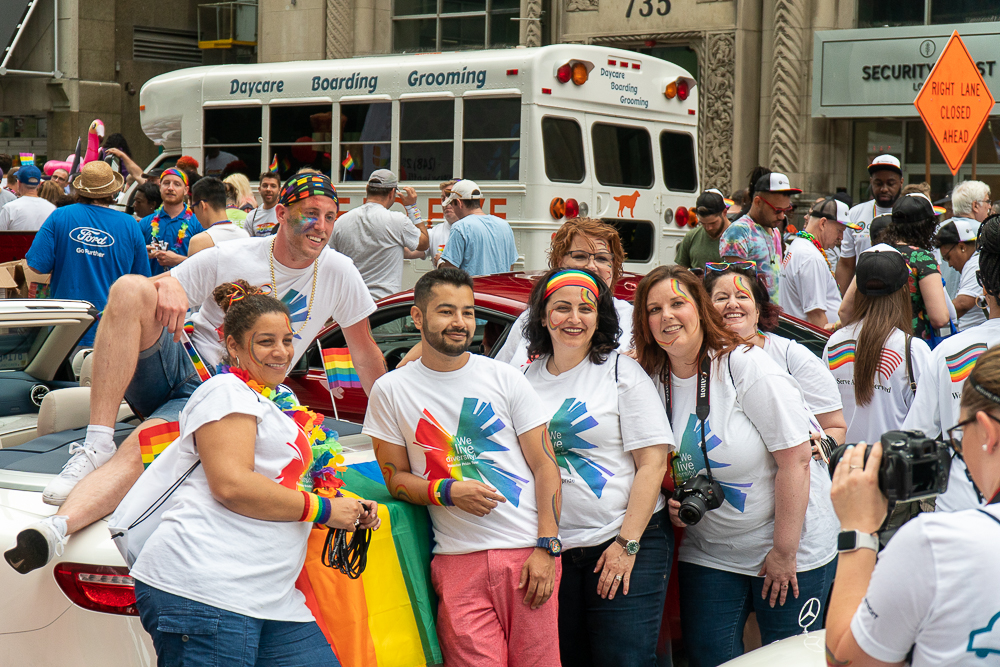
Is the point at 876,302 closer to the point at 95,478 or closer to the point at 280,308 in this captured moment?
the point at 280,308

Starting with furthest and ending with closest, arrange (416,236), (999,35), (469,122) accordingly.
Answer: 1. (999,35)
2. (469,122)
3. (416,236)

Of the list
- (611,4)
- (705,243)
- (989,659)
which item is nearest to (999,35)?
(611,4)

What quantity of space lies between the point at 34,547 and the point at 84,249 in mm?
4848

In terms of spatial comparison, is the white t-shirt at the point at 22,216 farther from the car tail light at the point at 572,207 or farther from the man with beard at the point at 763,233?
the man with beard at the point at 763,233

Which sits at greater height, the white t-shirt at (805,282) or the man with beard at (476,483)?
the white t-shirt at (805,282)

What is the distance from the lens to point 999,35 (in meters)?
14.2

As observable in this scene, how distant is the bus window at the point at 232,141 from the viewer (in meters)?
13.5

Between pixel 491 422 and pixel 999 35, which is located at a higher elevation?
pixel 999 35

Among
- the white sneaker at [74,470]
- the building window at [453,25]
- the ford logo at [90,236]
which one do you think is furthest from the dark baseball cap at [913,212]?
the building window at [453,25]

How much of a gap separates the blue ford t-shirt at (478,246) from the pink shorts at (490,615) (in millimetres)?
5117

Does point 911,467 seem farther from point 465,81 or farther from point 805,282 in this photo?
point 465,81

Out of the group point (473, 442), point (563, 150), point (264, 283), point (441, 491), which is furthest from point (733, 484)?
point (563, 150)

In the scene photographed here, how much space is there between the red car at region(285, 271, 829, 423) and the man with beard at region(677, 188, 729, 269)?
2.97 m

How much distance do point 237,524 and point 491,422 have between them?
0.88m
